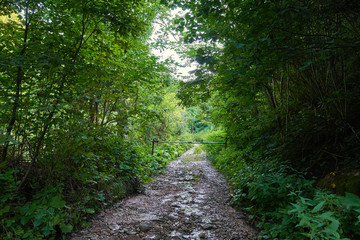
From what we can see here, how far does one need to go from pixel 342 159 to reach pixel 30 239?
15.0 feet

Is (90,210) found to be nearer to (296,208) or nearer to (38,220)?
(38,220)

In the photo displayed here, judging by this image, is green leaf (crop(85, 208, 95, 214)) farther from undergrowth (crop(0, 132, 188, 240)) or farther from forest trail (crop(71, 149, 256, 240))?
forest trail (crop(71, 149, 256, 240))

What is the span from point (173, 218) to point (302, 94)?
13.2 ft

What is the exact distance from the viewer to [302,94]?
4.43 m

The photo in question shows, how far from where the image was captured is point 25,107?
2625 millimetres

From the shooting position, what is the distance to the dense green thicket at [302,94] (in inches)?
89.0

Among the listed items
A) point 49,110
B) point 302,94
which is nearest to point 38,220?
point 49,110

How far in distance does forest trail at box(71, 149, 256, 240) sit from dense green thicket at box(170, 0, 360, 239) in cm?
50

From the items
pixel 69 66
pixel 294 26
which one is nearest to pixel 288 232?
pixel 294 26

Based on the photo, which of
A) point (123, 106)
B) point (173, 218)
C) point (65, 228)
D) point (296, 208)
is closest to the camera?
point (296, 208)

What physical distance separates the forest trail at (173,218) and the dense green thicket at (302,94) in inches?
19.7

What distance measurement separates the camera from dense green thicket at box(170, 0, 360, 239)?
2.26 m

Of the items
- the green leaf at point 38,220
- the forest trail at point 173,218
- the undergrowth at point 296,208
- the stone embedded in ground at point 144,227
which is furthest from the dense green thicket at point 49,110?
the undergrowth at point 296,208

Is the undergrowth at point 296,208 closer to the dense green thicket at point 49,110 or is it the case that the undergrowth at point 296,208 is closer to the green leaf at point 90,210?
the green leaf at point 90,210
